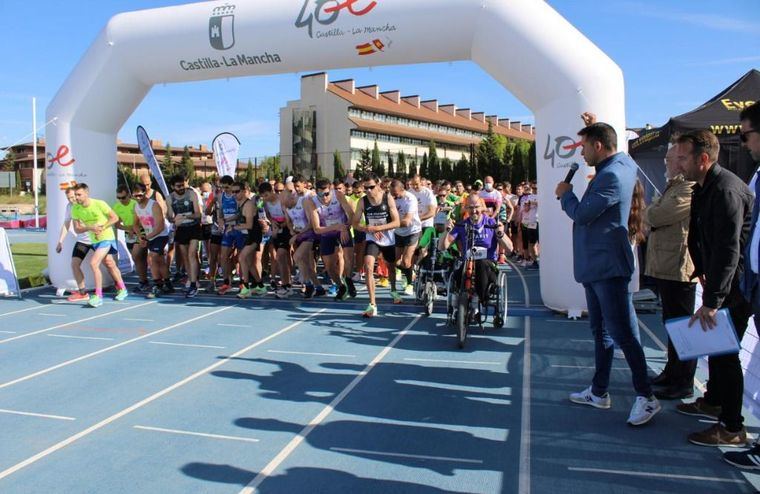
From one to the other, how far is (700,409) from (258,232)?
662cm

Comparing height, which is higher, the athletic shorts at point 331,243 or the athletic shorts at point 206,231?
the athletic shorts at point 206,231

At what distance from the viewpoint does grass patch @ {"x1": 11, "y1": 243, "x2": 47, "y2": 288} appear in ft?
36.8

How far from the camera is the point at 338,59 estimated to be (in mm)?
7980

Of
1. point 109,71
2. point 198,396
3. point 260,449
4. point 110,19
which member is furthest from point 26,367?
point 110,19

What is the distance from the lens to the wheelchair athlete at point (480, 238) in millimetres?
6211

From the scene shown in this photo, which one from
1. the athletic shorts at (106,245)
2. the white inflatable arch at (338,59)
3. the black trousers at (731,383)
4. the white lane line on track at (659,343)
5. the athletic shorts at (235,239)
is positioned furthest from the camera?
the athletic shorts at (235,239)

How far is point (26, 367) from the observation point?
5.29 meters

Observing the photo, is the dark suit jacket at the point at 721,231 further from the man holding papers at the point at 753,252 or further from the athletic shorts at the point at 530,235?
the athletic shorts at the point at 530,235

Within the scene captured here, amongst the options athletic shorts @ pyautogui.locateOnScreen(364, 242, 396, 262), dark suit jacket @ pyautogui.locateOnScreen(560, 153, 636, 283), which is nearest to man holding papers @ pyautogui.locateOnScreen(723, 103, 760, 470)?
dark suit jacket @ pyautogui.locateOnScreen(560, 153, 636, 283)

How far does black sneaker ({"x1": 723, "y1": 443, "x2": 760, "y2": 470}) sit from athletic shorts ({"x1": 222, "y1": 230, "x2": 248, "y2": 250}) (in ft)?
23.6

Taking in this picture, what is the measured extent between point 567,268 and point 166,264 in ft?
21.2

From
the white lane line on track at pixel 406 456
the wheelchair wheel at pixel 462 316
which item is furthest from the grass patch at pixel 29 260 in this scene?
the white lane line on track at pixel 406 456

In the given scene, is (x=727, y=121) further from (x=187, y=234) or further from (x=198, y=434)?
(x=198, y=434)

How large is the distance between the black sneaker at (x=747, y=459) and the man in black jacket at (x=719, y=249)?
23 cm
